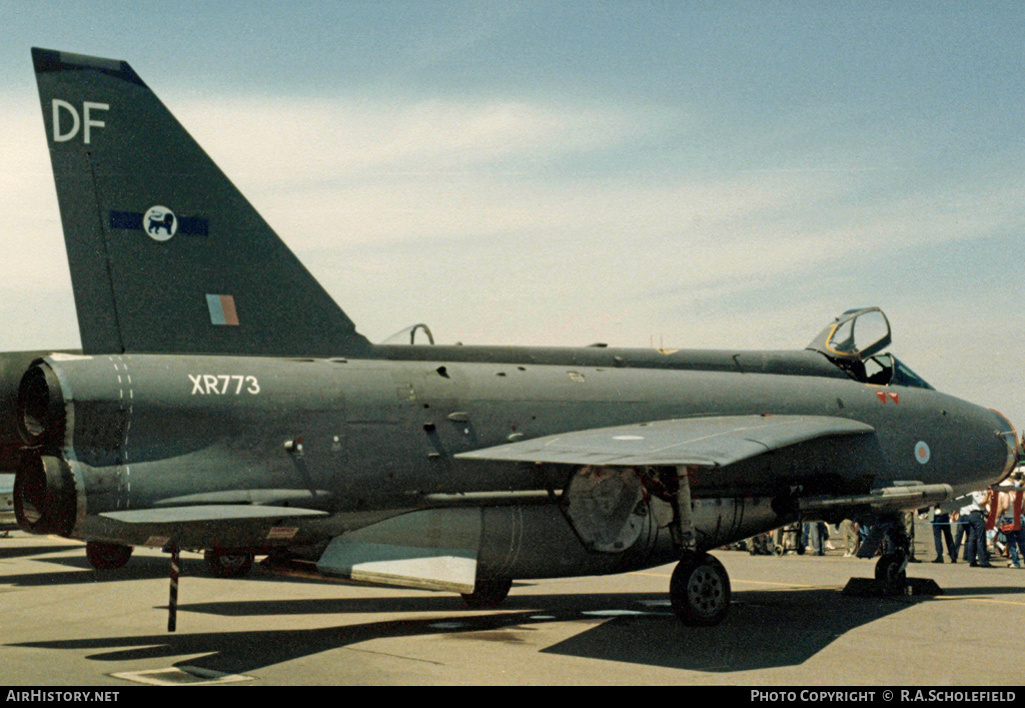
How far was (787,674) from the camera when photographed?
355 inches

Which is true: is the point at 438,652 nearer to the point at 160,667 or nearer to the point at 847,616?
the point at 160,667

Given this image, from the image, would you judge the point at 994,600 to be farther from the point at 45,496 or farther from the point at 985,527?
the point at 45,496

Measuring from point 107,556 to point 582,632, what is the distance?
12825 mm

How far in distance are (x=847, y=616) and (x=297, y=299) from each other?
25.7 ft

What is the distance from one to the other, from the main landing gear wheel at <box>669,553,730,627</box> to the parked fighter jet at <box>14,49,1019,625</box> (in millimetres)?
26

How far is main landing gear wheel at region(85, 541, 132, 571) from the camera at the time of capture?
813 inches

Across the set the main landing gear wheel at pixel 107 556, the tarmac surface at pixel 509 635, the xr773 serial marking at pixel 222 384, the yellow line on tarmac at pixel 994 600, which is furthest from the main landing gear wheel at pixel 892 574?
the main landing gear wheel at pixel 107 556

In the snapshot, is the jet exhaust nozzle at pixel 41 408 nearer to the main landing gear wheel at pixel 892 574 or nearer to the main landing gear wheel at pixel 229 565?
the main landing gear wheel at pixel 229 565

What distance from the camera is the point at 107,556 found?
2083 centimetres

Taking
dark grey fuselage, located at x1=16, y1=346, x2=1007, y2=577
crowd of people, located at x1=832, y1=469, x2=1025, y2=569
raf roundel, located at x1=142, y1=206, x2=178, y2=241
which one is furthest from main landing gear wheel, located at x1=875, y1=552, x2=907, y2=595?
raf roundel, located at x1=142, y1=206, x2=178, y2=241

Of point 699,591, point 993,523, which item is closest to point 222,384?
point 699,591

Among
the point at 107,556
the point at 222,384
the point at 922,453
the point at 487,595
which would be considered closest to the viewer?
the point at 222,384

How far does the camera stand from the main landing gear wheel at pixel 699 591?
11.8 m
